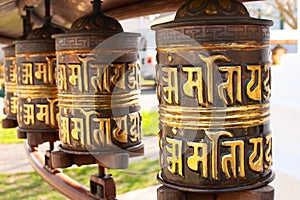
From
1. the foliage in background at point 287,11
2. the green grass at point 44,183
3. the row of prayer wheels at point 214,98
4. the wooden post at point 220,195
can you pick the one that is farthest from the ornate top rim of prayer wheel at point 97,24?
the foliage in background at point 287,11

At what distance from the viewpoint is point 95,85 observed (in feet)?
3.88

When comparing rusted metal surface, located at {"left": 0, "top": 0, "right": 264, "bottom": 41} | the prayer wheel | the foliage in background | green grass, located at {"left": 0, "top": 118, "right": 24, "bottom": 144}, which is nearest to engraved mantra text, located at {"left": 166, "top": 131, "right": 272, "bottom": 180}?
rusted metal surface, located at {"left": 0, "top": 0, "right": 264, "bottom": 41}

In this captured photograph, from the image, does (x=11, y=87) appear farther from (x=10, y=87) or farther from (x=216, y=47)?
(x=216, y=47)

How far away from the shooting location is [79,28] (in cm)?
122

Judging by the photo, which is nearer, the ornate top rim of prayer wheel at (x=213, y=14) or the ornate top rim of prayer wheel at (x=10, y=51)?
the ornate top rim of prayer wheel at (x=213, y=14)

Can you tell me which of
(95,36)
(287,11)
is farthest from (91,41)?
(287,11)

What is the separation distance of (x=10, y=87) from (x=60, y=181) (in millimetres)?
481

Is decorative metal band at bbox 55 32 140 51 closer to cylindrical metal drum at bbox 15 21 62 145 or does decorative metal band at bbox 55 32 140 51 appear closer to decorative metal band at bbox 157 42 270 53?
cylindrical metal drum at bbox 15 21 62 145

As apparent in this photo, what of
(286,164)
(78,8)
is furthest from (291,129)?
(78,8)

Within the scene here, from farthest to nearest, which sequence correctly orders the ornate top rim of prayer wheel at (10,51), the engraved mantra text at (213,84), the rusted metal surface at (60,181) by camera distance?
the ornate top rim of prayer wheel at (10,51) < the rusted metal surface at (60,181) < the engraved mantra text at (213,84)

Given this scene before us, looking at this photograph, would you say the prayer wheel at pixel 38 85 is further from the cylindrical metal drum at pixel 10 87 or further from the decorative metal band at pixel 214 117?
the decorative metal band at pixel 214 117

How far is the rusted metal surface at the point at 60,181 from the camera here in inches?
65.2

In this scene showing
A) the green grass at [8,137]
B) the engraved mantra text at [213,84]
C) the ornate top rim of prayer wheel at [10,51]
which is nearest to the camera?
the engraved mantra text at [213,84]

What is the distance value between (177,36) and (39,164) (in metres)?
1.54
